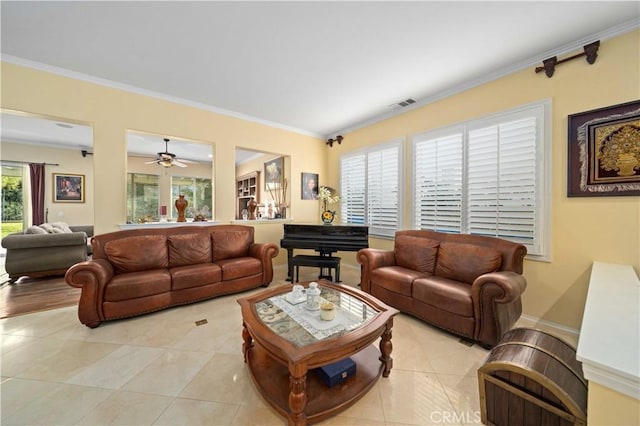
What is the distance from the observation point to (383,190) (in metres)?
4.14

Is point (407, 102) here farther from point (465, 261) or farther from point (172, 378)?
point (172, 378)

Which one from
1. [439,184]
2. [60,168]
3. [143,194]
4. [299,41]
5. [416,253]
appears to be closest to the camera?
[299,41]

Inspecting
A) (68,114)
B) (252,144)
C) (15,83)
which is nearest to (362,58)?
(252,144)

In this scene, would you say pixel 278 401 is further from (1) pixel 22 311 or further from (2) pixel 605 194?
(1) pixel 22 311

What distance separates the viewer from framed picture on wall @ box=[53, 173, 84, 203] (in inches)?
227

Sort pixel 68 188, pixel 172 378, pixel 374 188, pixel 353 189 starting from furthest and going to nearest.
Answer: pixel 68 188 < pixel 353 189 < pixel 374 188 < pixel 172 378

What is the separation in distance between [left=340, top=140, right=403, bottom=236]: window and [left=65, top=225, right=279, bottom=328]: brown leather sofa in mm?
1982

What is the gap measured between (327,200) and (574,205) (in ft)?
11.9

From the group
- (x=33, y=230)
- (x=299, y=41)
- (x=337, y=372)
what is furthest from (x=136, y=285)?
(x=33, y=230)

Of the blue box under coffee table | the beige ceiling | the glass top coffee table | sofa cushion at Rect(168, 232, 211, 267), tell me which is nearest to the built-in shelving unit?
sofa cushion at Rect(168, 232, 211, 267)

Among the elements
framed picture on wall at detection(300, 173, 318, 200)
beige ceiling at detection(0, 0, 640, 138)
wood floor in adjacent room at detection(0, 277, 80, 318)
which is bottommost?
wood floor in adjacent room at detection(0, 277, 80, 318)

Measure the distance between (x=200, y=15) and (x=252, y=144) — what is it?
233cm

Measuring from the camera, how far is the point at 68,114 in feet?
9.32

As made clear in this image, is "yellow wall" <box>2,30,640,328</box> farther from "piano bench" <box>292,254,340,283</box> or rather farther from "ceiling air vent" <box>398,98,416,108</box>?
"piano bench" <box>292,254,340,283</box>
